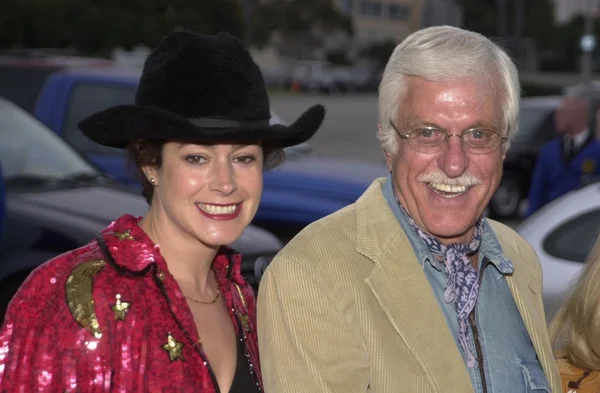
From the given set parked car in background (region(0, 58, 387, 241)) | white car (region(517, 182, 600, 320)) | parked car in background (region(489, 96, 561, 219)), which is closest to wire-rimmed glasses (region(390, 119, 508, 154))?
white car (region(517, 182, 600, 320))

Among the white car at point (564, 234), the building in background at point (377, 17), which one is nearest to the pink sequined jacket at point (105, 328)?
the white car at point (564, 234)

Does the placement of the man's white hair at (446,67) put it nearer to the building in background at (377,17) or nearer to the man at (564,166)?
the man at (564,166)

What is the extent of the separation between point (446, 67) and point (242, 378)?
36.3 inches

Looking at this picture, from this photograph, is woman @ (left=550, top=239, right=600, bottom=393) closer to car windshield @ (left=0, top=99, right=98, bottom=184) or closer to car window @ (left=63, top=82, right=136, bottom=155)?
car windshield @ (left=0, top=99, right=98, bottom=184)

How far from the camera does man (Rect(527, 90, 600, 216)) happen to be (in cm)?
884

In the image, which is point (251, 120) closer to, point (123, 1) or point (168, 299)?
point (168, 299)

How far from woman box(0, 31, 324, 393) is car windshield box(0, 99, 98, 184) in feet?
11.8

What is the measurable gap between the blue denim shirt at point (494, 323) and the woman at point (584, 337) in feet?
0.73

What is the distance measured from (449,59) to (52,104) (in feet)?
19.7

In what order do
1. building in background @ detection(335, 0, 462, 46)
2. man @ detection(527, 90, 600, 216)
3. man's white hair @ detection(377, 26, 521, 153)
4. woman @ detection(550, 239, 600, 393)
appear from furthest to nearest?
1. building in background @ detection(335, 0, 462, 46)
2. man @ detection(527, 90, 600, 216)
3. woman @ detection(550, 239, 600, 393)
4. man's white hair @ detection(377, 26, 521, 153)

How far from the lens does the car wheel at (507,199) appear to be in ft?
49.5

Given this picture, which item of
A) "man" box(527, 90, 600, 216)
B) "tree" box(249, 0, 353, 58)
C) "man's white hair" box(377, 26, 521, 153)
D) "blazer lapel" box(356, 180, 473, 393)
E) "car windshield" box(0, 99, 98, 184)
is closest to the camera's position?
"blazer lapel" box(356, 180, 473, 393)

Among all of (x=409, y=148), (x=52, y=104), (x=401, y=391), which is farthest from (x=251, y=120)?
(x=52, y=104)

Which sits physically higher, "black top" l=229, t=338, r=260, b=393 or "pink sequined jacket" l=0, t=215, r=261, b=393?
"pink sequined jacket" l=0, t=215, r=261, b=393
